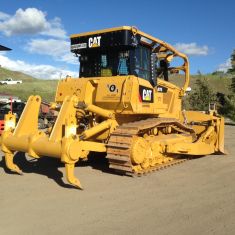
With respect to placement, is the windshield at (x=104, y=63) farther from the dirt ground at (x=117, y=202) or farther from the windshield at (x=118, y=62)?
the dirt ground at (x=117, y=202)

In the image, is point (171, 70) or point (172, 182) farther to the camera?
point (171, 70)

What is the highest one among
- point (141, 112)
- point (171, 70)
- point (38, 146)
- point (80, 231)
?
point (171, 70)

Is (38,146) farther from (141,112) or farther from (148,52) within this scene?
(148,52)

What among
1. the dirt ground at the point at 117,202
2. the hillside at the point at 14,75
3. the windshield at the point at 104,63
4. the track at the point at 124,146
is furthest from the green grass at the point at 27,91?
the dirt ground at the point at 117,202

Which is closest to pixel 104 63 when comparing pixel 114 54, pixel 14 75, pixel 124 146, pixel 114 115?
pixel 114 54

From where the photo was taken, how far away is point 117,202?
5758 mm

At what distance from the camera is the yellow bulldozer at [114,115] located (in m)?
6.74

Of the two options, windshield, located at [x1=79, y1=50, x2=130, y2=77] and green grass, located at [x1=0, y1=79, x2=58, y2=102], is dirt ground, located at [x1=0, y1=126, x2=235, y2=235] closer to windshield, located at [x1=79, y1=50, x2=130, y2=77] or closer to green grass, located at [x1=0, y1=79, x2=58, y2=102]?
windshield, located at [x1=79, y1=50, x2=130, y2=77]

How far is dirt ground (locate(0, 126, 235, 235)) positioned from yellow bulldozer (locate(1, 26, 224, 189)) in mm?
418

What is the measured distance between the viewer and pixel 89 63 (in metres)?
8.72

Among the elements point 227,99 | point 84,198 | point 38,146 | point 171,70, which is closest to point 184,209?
point 84,198

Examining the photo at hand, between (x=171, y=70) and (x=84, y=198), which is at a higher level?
(x=171, y=70)

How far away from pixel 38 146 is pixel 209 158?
4.79 metres

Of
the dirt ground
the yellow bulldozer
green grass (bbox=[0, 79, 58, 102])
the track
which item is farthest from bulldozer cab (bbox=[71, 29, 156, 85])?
green grass (bbox=[0, 79, 58, 102])
